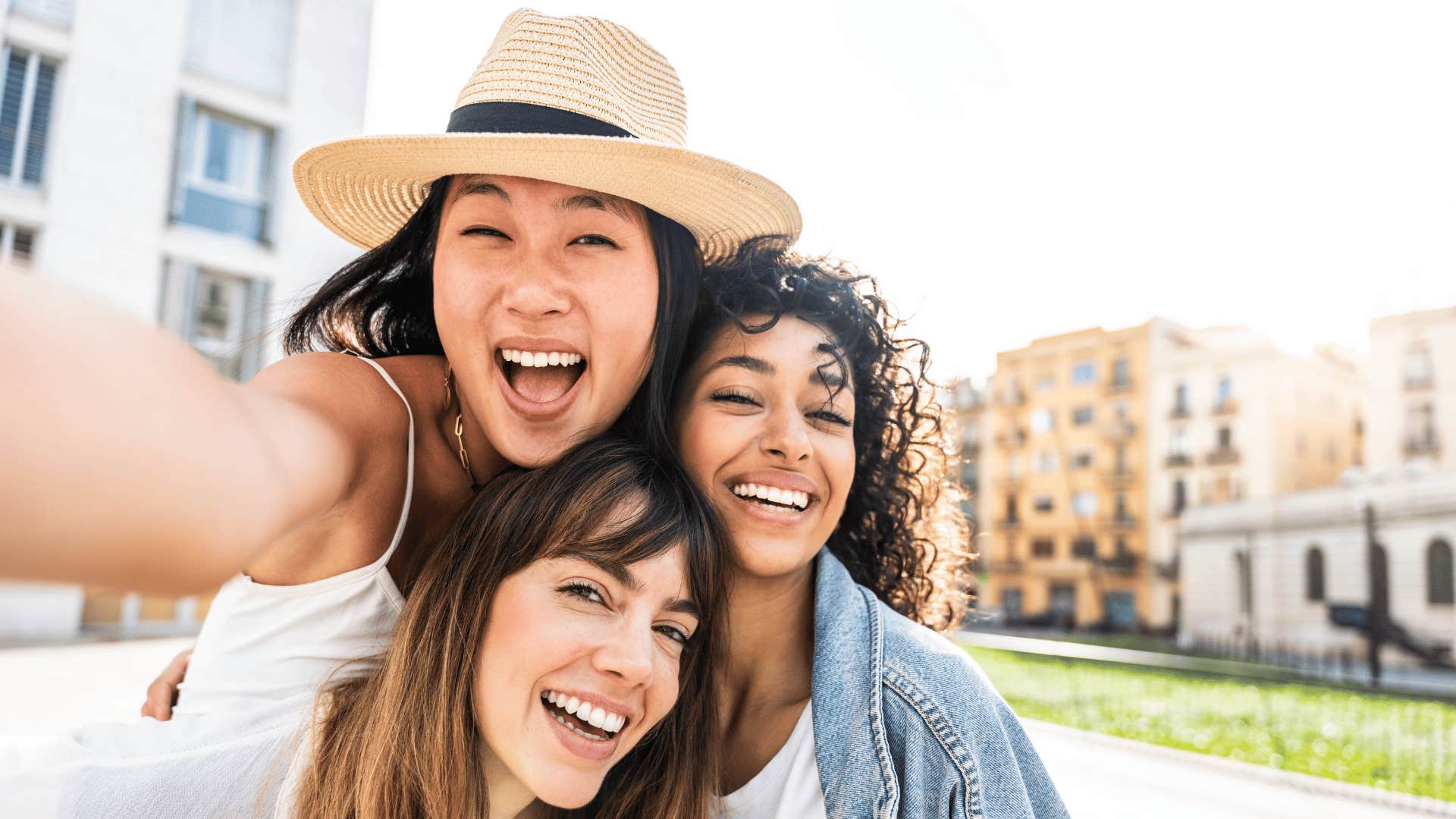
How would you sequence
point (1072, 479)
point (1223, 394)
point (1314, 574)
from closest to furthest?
1. point (1314, 574)
2. point (1223, 394)
3. point (1072, 479)

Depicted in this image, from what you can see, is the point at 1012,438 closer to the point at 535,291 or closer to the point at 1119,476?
the point at 1119,476

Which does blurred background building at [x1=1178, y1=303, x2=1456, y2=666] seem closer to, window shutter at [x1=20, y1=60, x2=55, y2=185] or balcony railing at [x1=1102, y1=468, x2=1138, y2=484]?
balcony railing at [x1=1102, y1=468, x2=1138, y2=484]

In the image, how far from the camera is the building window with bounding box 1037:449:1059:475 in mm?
54688

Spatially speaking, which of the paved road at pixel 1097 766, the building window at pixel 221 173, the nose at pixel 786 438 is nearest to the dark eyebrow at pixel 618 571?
the nose at pixel 786 438

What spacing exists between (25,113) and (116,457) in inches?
763

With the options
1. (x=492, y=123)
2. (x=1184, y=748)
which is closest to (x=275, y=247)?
(x=1184, y=748)

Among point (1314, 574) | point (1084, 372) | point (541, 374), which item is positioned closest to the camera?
point (541, 374)

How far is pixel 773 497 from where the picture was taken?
3.11m

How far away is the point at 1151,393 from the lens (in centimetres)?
5144

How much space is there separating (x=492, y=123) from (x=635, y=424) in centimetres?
95

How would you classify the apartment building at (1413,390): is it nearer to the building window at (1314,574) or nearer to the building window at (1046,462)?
the building window at (1314,574)

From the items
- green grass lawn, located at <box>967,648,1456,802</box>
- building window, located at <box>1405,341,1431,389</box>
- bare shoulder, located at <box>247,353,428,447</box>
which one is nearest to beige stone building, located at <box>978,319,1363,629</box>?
building window, located at <box>1405,341,1431,389</box>

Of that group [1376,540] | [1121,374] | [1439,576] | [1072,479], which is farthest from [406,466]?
[1072,479]

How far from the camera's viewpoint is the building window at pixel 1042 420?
55219 millimetres
